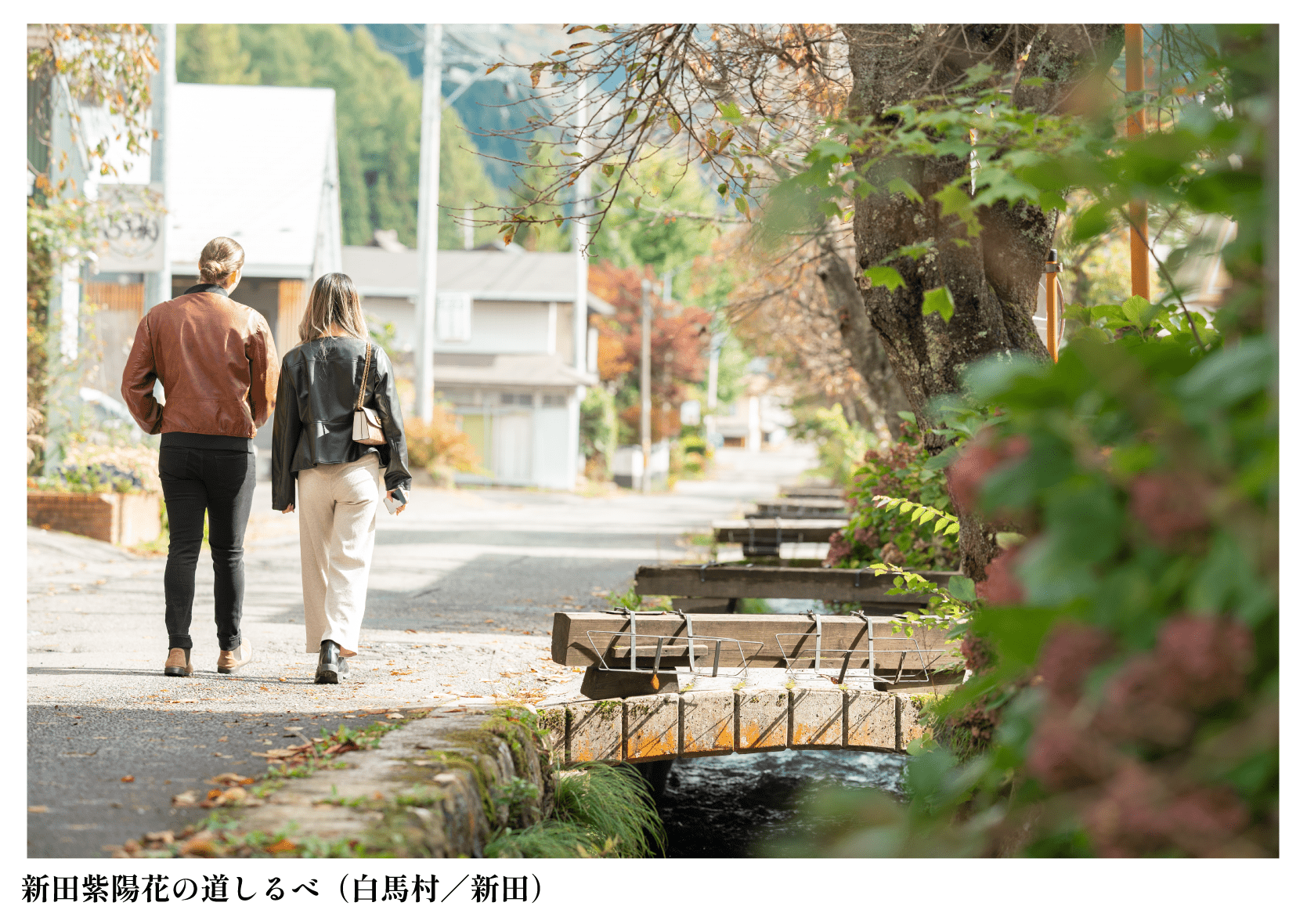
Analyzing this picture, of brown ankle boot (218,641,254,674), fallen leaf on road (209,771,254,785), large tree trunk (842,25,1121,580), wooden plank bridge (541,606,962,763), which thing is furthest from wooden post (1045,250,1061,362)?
brown ankle boot (218,641,254,674)

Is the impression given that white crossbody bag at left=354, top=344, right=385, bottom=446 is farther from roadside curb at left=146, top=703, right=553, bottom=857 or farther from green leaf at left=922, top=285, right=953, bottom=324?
green leaf at left=922, top=285, right=953, bottom=324

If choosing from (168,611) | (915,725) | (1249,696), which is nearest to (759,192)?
(915,725)

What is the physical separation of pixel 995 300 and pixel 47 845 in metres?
3.58

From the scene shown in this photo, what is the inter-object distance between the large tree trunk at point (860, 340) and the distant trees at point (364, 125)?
5338 cm

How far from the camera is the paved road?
3139 millimetres

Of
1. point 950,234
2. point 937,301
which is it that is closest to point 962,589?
point 937,301

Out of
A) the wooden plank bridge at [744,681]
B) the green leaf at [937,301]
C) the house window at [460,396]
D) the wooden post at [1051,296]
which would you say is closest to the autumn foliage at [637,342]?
the house window at [460,396]

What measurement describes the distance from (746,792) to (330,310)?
3888 millimetres

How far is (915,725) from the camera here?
4992 millimetres

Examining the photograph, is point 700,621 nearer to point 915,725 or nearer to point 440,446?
point 915,725

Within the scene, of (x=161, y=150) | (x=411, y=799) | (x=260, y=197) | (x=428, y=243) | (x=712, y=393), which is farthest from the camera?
(x=712, y=393)

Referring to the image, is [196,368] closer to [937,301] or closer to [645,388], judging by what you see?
[937,301]

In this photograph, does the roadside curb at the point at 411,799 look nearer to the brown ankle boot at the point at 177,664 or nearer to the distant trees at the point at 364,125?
the brown ankle boot at the point at 177,664

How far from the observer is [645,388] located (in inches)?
1422
